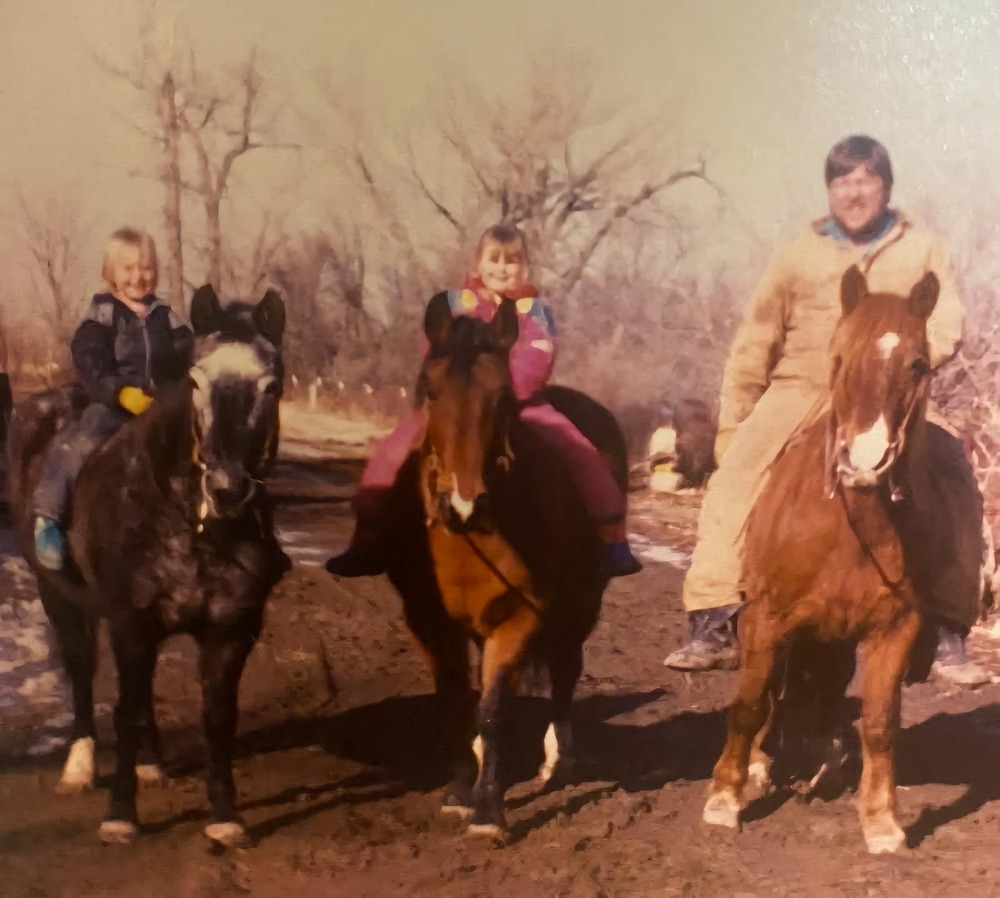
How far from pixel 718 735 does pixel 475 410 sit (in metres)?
0.83

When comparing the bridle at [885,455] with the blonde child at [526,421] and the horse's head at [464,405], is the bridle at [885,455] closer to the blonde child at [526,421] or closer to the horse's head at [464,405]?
the blonde child at [526,421]

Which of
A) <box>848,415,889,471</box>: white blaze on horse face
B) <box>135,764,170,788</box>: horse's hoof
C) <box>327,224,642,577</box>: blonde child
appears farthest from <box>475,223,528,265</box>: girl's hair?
<box>135,764,170,788</box>: horse's hoof

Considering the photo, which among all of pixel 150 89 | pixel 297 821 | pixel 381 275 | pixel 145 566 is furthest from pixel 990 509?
pixel 150 89

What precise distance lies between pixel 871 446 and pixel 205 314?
123 centimetres

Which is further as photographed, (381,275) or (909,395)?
(381,275)

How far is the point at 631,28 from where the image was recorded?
1.88m

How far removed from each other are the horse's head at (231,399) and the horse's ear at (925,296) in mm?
1167

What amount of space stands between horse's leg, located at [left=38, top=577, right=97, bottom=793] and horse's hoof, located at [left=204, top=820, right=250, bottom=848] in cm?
27

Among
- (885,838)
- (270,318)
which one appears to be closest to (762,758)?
(885,838)

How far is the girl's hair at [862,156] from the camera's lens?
1849mm

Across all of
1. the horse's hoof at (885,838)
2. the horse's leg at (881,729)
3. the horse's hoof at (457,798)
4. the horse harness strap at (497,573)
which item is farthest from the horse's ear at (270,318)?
the horse's hoof at (885,838)

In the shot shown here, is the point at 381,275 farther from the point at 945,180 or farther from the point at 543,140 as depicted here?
the point at 945,180

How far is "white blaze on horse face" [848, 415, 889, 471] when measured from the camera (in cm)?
175

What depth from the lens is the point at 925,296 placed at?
1795mm
